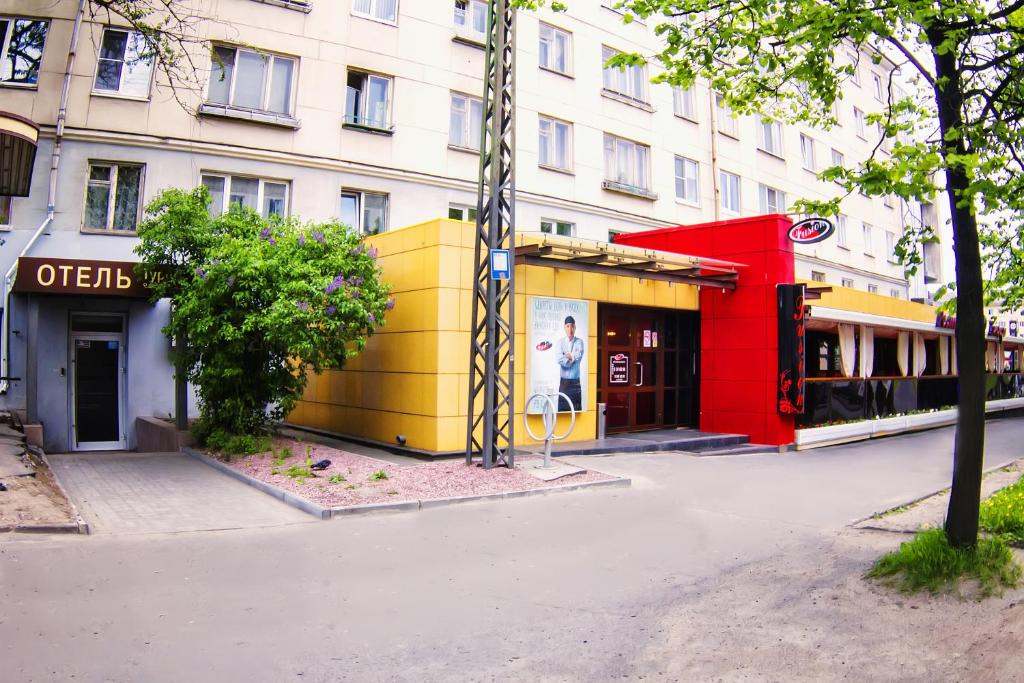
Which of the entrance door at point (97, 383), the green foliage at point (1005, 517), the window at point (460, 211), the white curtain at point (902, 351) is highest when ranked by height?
the window at point (460, 211)

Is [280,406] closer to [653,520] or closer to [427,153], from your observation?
[653,520]

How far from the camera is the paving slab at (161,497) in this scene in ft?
24.6

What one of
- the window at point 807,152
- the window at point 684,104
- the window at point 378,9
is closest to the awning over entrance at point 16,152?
the window at point 378,9

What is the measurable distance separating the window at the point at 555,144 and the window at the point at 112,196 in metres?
9.81

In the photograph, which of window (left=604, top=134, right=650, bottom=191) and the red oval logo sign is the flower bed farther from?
window (left=604, top=134, right=650, bottom=191)

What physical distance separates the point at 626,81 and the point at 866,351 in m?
10.5

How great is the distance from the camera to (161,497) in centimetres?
868

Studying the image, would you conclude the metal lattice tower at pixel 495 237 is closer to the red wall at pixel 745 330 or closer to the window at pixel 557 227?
the red wall at pixel 745 330

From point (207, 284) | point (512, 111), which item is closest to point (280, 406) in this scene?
point (207, 284)

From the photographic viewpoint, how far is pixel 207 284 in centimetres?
1120

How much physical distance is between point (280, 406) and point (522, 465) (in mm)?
4089

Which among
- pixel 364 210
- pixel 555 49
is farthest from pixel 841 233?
pixel 364 210

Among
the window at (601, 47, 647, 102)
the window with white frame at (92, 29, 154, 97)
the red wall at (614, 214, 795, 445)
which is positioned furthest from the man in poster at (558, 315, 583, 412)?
the window at (601, 47, 647, 102)

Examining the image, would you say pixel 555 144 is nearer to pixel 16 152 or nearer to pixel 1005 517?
pixel 16 152
